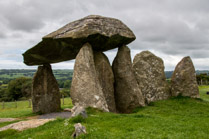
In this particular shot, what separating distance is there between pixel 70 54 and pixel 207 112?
12.2 metres

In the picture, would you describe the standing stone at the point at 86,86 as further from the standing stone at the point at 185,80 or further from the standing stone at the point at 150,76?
the standing stone at the point at 185,80

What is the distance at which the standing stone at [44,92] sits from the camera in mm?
20344

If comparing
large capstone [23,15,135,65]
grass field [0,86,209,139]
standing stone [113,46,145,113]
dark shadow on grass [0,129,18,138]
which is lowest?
dark shadow on grass [0,129,18,138]

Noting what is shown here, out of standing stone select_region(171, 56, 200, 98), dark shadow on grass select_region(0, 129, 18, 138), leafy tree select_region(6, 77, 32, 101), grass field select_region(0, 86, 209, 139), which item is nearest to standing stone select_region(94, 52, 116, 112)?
grass field select_region(0, 86, 209, 139)

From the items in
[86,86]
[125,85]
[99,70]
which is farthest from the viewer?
[125,85]

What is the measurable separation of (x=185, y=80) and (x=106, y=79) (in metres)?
7.84

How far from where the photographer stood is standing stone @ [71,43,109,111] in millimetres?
12914

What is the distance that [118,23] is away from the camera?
16641 mm

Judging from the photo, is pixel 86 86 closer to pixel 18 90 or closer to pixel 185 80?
pixel 185 80

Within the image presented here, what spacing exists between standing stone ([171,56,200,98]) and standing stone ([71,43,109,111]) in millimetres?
8895

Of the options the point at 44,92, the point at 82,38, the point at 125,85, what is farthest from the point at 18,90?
the point at 82,38

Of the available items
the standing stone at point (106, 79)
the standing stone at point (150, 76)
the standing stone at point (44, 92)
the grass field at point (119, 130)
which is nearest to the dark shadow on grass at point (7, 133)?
the grass field at point (119, 130)

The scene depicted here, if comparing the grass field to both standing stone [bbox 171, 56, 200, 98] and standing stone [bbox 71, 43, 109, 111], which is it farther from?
standing stone [bbox 171, 56, 200, 98]

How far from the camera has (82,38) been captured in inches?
575
